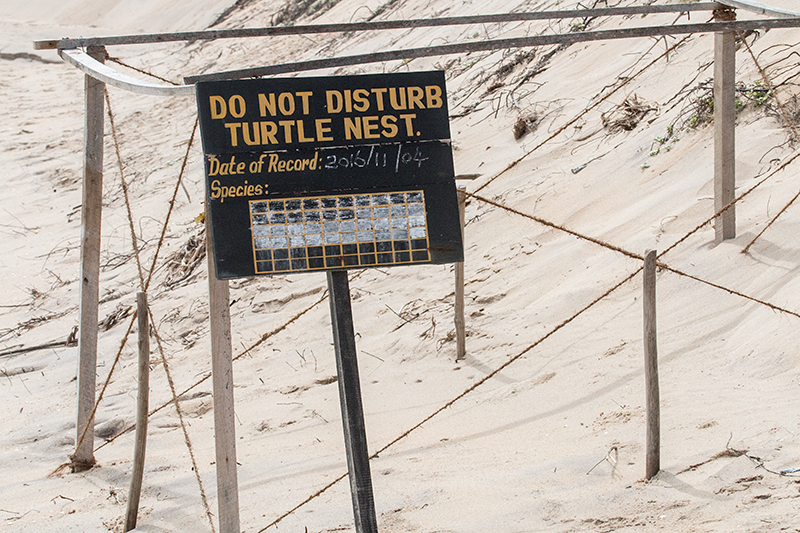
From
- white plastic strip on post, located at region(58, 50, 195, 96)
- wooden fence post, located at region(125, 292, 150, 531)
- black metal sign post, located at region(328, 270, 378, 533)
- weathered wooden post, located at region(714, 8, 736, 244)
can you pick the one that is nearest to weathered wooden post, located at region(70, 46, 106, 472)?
white plastic strip on post, located at region(58, 50, 195, 96)

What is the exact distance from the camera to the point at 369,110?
3420 millimetres

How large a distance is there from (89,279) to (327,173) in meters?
2.88

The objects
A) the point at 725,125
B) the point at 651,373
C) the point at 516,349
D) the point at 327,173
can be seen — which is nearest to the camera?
the point at 327,173

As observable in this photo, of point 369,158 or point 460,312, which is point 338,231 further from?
point 460,312

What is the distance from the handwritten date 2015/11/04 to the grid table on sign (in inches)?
4.6

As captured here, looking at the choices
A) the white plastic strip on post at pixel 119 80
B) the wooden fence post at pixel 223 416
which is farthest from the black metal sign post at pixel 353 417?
the white plastic strip on post at pixel 119 80

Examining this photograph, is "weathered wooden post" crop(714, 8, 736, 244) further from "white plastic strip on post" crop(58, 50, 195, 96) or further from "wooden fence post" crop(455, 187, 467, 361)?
"white plastic strip on post" crop(58, 50, 195, 96)

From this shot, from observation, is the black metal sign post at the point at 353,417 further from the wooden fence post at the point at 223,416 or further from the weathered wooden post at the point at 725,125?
the weathered wooden post at the point at 725,125

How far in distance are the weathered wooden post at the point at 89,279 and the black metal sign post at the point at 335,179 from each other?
8.13ft

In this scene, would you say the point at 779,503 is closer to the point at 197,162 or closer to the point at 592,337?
the point at 592,337

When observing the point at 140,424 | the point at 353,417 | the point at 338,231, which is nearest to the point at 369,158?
the point at 338,231

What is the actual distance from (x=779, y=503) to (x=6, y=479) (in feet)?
14.9

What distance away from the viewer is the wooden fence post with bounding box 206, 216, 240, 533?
3898 mm

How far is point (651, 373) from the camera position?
156 inches
